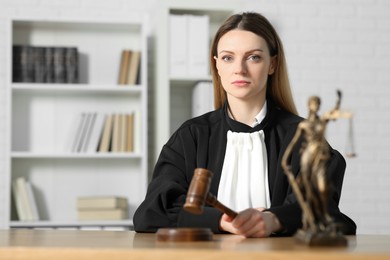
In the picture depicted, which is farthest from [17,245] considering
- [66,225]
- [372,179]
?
[372,179]

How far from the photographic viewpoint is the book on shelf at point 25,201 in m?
4.00

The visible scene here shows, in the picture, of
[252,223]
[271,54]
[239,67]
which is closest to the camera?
[252,223]

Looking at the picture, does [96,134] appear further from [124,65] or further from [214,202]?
[214,202]

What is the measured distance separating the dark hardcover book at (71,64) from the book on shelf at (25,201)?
64cm

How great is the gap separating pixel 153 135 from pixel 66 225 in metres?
0.75

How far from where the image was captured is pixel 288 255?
1.08 meters

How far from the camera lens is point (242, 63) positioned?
191 cm

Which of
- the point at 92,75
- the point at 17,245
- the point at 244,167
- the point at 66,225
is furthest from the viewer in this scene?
the point at 92,75

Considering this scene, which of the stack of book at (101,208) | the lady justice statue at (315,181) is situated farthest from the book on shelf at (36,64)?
the lady justice statue at (315,181)

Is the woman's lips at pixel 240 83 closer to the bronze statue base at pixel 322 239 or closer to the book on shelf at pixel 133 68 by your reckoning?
the bronze statue base at pixel 322 239

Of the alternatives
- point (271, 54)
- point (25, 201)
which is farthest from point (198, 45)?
point (271, 54)

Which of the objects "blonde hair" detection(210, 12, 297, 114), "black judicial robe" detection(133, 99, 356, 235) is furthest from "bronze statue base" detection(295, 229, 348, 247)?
"blonde hair" detection(210, 12, 297, 114)

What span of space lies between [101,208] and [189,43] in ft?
3.48

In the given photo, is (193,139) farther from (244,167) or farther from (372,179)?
(372,179)
